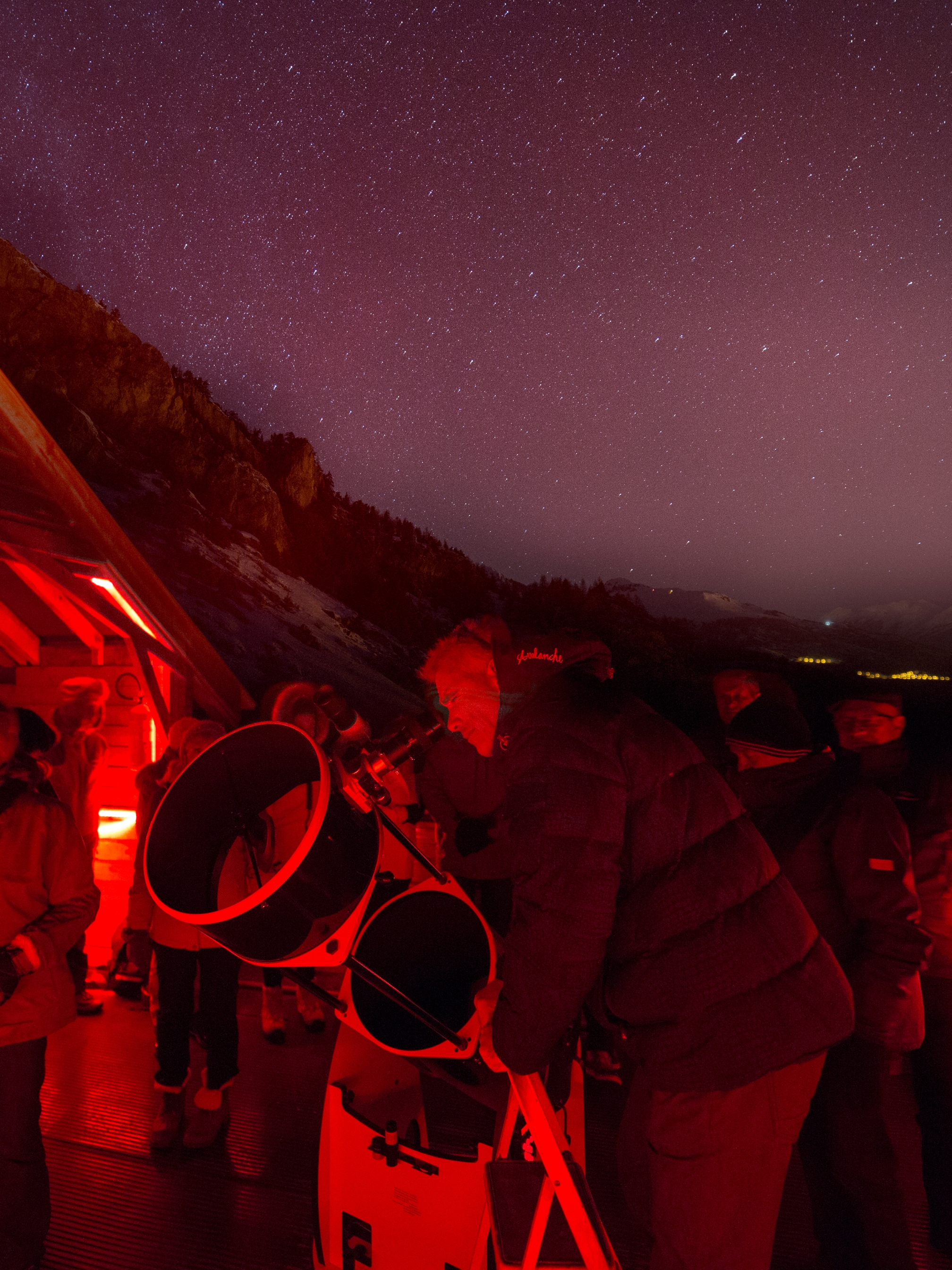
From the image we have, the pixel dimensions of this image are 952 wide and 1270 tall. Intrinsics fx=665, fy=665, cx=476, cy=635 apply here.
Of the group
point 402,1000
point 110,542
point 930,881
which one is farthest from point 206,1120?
point 930,881

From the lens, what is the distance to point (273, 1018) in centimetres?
410

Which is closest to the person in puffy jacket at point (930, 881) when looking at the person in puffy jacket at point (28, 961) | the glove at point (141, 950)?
the person in puffy jacket at point (28, 961)

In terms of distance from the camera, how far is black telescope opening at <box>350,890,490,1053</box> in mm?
1626

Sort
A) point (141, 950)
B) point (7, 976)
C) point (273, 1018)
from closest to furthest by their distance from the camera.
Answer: point (7, 976)
point (273, 1018)
point (141, 950)

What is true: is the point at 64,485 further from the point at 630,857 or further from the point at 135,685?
the point at 630,857

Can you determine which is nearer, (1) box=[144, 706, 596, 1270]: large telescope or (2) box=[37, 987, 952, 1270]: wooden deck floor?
(1) box=[144, 706, 596, 1270]: large telescope

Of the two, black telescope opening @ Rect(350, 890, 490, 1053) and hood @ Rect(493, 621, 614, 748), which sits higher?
hood @ Rect(493, 621, 614, 748)

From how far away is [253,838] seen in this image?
1688 mm

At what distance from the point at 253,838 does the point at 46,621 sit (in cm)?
471

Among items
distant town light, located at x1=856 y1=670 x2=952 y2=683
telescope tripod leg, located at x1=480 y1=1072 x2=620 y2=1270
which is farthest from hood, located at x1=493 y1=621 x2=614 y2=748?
distant town light, located at x1=856 y1=670 x2=952 y2=683

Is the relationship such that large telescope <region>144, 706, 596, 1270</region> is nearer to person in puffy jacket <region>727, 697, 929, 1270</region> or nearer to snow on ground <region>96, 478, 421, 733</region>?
person in puffy jacket <region>727, 697, 929, 1270</region>

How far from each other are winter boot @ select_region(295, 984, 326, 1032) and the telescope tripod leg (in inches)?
122

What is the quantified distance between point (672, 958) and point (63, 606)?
16.4 feet

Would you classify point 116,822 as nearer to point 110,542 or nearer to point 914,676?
point 110,542
